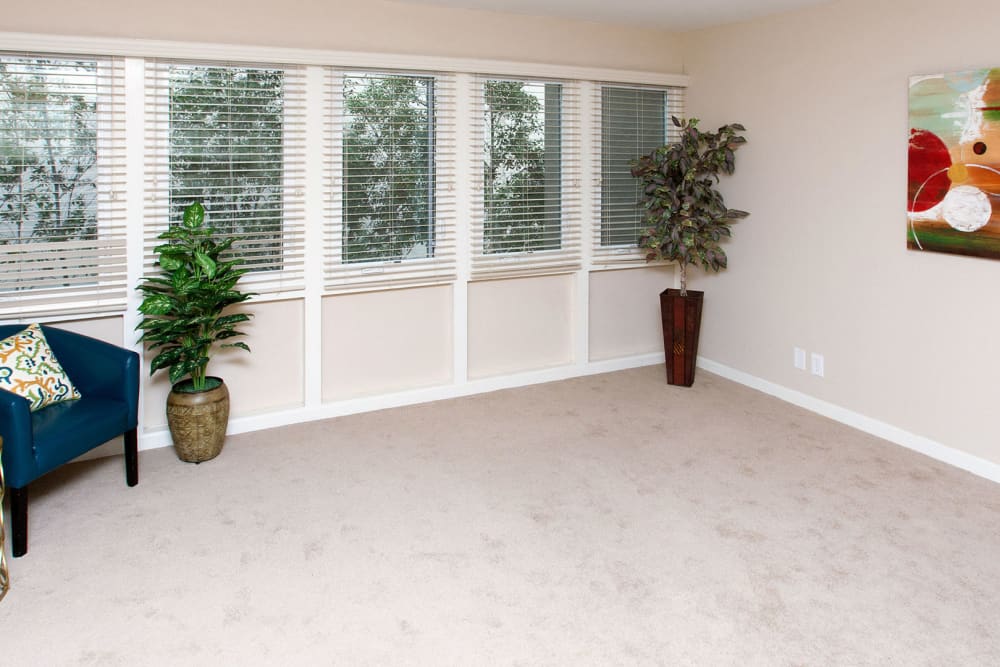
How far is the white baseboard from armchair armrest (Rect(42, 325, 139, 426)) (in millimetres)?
3617

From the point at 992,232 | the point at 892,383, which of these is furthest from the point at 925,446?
the point at 992,232

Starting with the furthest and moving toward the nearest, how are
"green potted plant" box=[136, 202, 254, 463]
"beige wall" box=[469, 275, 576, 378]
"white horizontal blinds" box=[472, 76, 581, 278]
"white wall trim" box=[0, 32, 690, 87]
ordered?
1. "beige wall" box=[469, 275, 576, 378]
2. "white horizontal blinds" box=[472, 76, 581, 278]
3. "green potted plant" box=[136, 202, 254, 463]
4. "white wall trim" box=[0, 32, 690, 87]

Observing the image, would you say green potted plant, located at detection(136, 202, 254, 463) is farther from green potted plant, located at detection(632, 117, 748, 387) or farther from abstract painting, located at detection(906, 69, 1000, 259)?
abstract painting, located at detection(906, 69, 1000, 259)

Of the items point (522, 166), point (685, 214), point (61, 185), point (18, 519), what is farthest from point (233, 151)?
point (685, 214)

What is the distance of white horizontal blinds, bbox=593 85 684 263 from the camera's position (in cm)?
505

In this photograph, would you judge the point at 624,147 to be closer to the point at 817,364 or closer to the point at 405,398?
the point at 817,364

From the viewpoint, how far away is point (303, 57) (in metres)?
3.96

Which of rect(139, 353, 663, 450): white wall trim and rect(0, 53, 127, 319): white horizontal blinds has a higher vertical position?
rect(0, 53, 127, 319): white horizontal blinds

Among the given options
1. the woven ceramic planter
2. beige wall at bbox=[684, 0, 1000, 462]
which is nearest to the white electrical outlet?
beige wall at bbox=[684, 0, 1000, 462]

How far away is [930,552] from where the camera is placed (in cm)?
281

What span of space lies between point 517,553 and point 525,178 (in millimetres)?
2717

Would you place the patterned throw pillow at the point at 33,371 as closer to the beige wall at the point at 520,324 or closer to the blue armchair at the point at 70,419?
the blue armchair at the point at 70,419

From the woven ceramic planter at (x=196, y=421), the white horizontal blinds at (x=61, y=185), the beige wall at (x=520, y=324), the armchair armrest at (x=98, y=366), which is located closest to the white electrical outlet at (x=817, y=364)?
the beige wall at (x=520, y=324)

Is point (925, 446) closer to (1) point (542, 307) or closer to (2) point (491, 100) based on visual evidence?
(1) point (542, 307)
